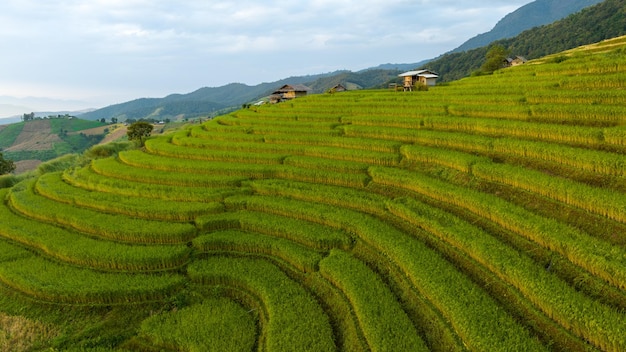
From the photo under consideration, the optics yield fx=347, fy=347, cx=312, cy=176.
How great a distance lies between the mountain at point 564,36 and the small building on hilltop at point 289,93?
185ft

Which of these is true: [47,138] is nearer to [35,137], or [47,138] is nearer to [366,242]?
[35,137]

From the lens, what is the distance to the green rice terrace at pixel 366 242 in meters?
8.35

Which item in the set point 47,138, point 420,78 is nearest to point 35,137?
point 47,138

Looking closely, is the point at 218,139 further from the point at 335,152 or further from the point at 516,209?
the point at 516,209

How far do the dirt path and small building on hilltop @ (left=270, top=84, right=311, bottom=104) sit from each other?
116 metres

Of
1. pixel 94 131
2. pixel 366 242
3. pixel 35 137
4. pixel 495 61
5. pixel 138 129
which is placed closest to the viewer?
pixel 366 242

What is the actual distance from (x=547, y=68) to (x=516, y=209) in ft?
54.5

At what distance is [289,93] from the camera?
66.1 metres

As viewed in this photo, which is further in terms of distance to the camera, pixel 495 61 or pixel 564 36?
pixel 564 36

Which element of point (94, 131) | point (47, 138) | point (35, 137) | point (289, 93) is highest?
point (289, 93)

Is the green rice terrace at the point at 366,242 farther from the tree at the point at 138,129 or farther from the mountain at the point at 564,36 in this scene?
the mountain at the point at 564,36

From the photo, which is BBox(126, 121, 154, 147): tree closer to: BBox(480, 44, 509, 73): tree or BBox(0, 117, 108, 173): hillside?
BBox(480, 44, 509, 73): tree

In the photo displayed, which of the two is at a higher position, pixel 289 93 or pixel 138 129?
pixel 289 93

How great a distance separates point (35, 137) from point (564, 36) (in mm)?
210719
